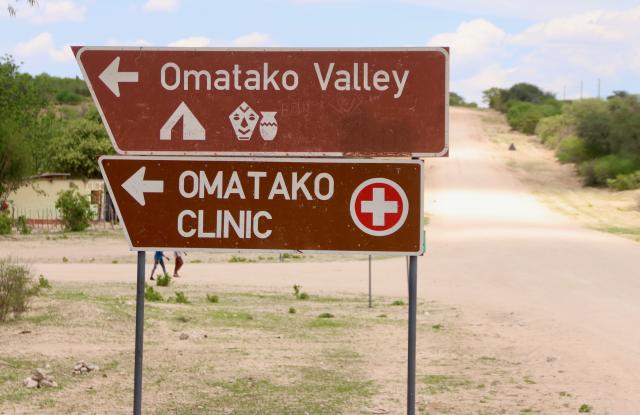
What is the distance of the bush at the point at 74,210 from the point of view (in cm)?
3822

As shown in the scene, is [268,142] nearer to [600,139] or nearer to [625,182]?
[625,182]

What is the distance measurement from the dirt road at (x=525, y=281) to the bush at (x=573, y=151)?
68.1 ft

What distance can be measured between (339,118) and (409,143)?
1.43ft

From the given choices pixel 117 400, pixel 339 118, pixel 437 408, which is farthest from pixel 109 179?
pixel 437 408

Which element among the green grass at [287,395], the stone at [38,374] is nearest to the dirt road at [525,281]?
the green grass at [287,395]

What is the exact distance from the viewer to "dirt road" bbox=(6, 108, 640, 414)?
468 inches

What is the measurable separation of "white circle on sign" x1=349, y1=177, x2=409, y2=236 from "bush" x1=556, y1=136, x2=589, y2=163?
61541 mm

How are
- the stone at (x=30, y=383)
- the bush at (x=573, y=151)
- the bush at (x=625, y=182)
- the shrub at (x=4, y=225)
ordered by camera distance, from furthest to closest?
the bush at (x=573, y=151) < the bush at (x=625, y=182) < the shrub at (x=4, y=225) < the stone at (x=30, y=383)

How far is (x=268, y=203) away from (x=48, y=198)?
41.4 m

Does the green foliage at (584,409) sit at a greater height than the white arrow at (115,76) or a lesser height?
lesser

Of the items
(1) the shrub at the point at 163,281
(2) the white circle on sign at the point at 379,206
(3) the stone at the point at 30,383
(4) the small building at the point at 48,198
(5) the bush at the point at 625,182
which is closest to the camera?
(2) the white circle on sign at the point at 379,206

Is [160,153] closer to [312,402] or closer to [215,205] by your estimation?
[215,205]

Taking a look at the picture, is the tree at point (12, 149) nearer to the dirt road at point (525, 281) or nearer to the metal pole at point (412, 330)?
the dirt road at point (525, 281)

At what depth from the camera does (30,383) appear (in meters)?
9.58
